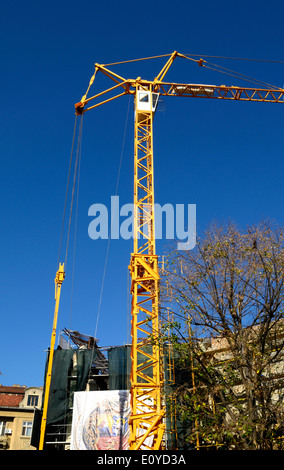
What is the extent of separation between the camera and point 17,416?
3822 centimetres

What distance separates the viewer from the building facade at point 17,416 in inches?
1462

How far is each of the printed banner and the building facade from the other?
1381 centimetres

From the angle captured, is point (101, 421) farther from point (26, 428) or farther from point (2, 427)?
point (2, 427)

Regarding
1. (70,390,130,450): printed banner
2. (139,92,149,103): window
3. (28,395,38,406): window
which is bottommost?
(70,390,130,450): printed banner

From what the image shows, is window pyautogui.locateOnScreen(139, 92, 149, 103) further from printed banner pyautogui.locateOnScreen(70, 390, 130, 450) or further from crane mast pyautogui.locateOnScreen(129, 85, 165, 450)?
printed banner pyautogui.locateOnScreen(70, 390, 130, 450)

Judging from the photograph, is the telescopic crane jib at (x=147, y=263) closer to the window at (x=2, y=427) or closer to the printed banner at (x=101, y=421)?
the printed banner at (x=101, y=421)

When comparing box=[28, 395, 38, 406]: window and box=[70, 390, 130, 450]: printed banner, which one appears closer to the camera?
box=[70, 390, 130, 450]: printed banner

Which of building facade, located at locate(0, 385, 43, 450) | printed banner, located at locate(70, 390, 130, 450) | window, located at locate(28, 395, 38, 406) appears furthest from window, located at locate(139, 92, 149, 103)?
window, located at locate(28, 395, 38, 406)

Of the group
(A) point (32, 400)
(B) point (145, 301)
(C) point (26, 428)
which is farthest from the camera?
(A) point (32, 400)

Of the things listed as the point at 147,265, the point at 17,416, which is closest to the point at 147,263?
the point at 147,265

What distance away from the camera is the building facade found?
122 feet

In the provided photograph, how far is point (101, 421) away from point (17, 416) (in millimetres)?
16337

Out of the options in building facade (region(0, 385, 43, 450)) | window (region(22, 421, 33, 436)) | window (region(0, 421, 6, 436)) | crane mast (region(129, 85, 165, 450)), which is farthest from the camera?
window (region(22, 421, 33, 436))
